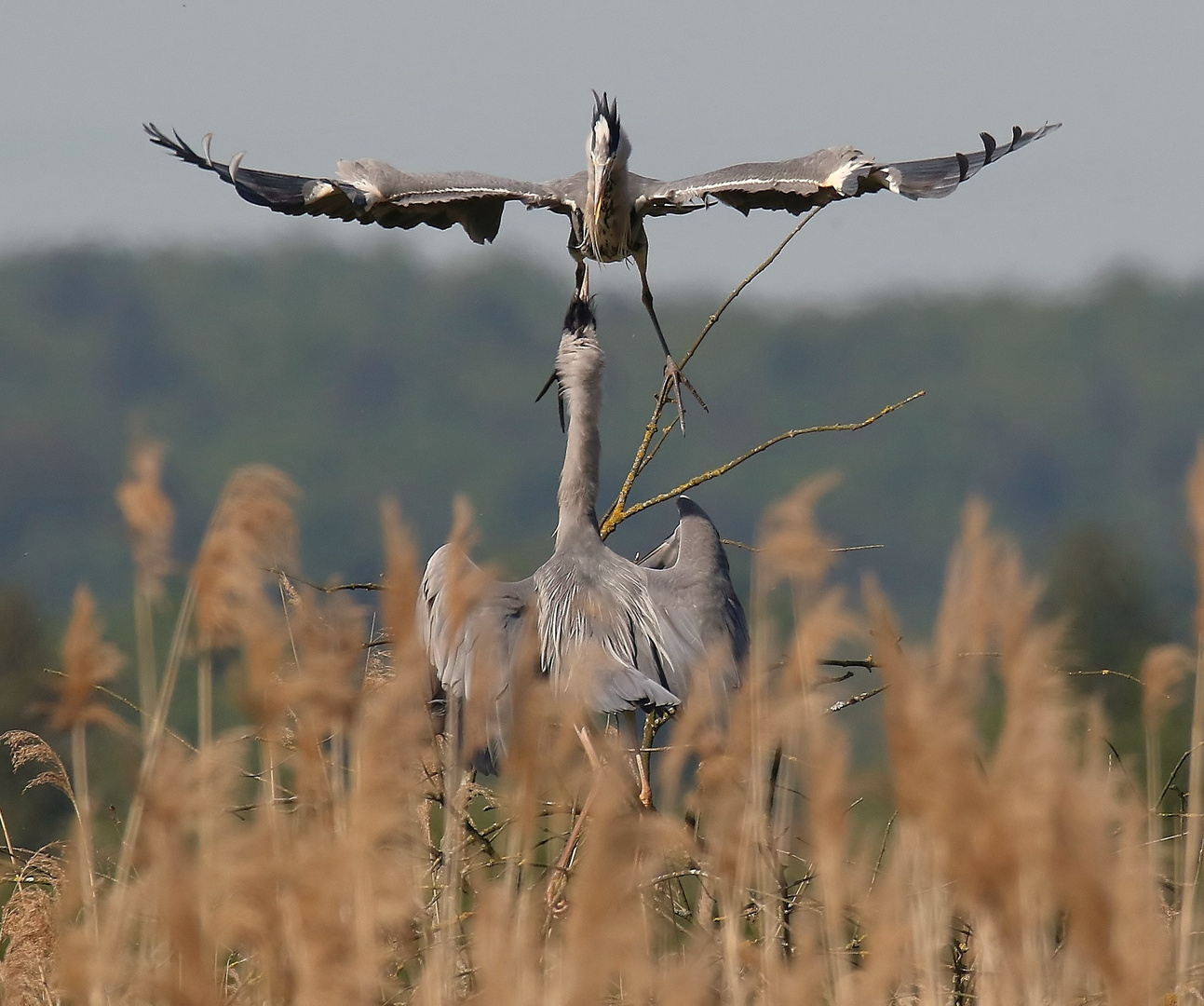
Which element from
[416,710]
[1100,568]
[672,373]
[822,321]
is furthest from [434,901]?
[822,321]

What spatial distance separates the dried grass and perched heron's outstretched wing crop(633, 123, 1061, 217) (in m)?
2.67

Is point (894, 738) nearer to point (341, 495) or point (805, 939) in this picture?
point (805, 939)

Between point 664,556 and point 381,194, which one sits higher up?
point 381,194

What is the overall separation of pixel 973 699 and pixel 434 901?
1805 mm

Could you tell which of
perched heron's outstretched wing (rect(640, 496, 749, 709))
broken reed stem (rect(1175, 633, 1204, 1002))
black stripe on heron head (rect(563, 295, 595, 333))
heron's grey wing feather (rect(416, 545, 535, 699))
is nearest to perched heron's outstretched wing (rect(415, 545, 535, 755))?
heron's grey wing feather (rect(416, 545, 535, 699))

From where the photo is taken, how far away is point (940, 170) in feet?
19.7

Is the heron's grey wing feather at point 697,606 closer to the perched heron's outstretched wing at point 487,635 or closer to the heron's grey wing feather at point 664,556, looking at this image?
the heron's grey wing feather at point 664,556

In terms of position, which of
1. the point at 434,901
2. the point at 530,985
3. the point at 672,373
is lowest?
the point at 434,901

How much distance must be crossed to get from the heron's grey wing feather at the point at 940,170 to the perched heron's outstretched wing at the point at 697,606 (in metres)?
1.35

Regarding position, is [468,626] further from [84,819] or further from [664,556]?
[84,819]

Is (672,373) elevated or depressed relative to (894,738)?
elevated

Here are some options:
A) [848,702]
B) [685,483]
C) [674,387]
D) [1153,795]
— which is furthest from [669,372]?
[1153,795]

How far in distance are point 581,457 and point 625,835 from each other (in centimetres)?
324

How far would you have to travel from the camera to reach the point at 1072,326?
71.6m
